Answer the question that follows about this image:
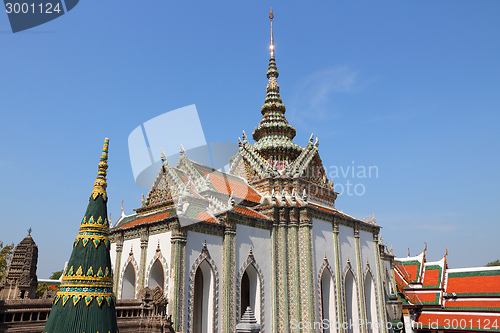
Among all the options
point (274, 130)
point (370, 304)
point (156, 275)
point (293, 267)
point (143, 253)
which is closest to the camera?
point (143, 253)

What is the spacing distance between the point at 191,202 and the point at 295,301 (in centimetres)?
712

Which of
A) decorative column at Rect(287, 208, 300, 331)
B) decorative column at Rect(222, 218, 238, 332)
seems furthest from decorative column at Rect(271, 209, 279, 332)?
decorative column at Rect(222, 218, 238, 332)

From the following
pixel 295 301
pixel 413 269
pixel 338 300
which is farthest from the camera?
pixel 413 269

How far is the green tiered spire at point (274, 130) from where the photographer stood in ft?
83.8

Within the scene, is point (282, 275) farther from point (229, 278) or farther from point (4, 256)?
point (4, 256)

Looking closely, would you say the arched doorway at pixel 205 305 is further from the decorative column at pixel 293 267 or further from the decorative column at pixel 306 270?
the decorative column at pixel 306 270

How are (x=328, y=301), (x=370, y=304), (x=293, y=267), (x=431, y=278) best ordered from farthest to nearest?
(x=431, y=278) < (x=370, y=304) < (x=328, y=301) < (x=293, y=267)

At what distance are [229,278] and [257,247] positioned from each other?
280cm

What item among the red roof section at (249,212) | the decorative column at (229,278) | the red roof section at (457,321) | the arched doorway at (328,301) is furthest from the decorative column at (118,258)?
the red roof section at (457,321)

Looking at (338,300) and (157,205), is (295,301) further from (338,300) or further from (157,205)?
(157,205)

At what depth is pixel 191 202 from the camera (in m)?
17.9

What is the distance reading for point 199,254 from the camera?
53.5 ft

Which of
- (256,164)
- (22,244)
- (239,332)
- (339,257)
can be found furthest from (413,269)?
(22,244)

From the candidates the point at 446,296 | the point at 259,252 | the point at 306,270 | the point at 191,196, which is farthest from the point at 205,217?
the point at 446,296
